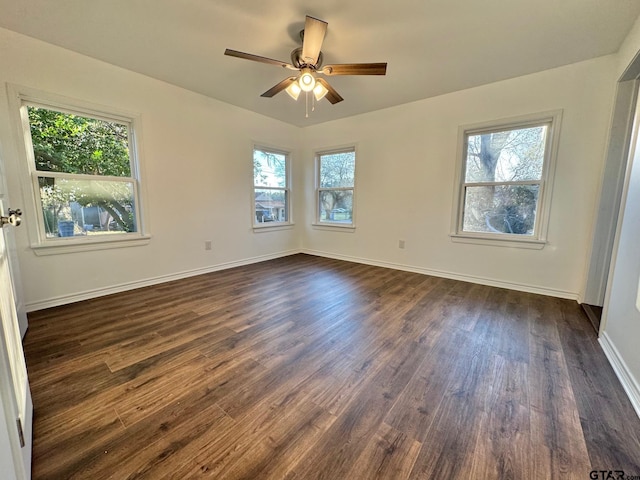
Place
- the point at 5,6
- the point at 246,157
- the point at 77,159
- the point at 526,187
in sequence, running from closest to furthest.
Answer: the point at 5,6 → the point at 77,159 → the point at 526,187 → the point at 246,157

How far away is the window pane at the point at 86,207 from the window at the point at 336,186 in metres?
3.11

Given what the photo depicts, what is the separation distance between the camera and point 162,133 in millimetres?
3311

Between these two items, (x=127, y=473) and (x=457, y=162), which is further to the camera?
(x=457, y=162)

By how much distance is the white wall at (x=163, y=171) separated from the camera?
247 centimetres

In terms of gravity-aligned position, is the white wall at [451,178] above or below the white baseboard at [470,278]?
above

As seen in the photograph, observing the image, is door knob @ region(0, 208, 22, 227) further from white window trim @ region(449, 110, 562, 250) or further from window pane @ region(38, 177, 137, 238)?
white window trim @ region(449, 110, 562, 250)

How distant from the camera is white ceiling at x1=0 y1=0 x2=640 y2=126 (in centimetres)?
202

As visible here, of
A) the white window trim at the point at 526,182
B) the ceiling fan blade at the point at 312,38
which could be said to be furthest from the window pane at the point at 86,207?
the white window trim at the point at 526,182

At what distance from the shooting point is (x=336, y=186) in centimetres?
496

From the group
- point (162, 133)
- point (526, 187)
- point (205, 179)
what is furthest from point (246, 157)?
point (526, 187)

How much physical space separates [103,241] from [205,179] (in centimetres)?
147

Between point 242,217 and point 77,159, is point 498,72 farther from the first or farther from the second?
point 77,159

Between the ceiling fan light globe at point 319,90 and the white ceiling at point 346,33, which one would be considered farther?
the ceiling fan light globe at point 319,90

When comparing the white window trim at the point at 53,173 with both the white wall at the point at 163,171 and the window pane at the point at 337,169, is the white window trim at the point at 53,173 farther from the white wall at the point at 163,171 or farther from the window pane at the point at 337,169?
the window pane at the point at 337,169
